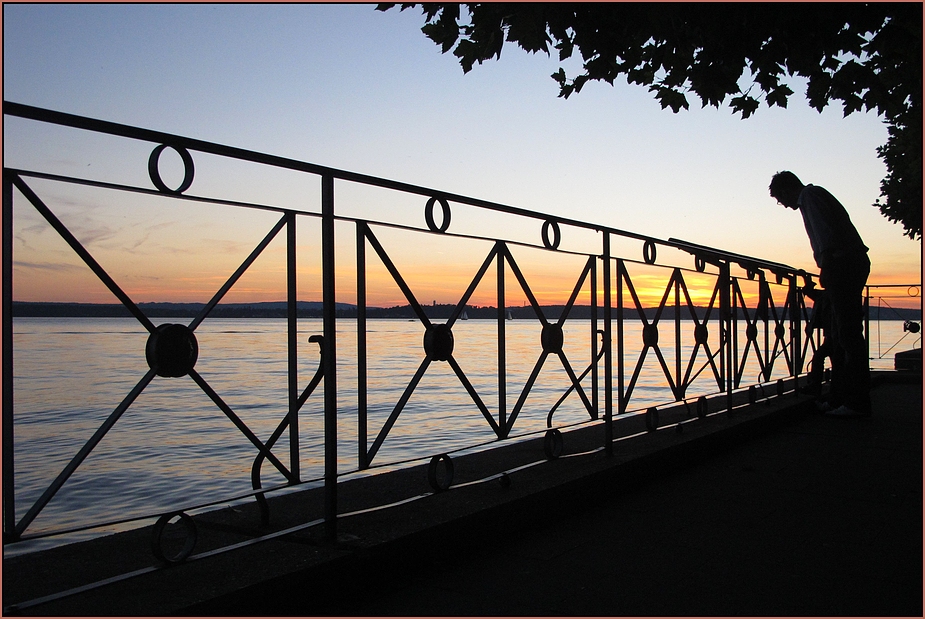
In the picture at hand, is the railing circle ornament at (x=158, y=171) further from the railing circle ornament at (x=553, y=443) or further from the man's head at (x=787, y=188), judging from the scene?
the man's head at (x=787, y=188)

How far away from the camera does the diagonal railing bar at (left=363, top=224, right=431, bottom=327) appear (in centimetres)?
311

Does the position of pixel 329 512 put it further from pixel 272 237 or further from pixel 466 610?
pixel 272 237

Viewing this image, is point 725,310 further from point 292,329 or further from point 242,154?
point 242,154

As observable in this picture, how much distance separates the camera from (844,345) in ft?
21.8

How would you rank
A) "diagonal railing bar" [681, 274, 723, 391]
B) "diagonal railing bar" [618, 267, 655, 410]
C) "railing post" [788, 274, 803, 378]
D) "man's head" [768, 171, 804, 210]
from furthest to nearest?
1. "railing post" [788, 274, 803, 378]
2. "man's head" [768, 171, 804, 210]
3. "diagonal railing bar" [681, 274, 723, 391]
4. "diagonal railing bar" [618, 267, 655, 410]

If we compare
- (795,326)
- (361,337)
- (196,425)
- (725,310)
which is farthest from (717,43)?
(196,425)

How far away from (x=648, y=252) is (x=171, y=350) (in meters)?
3.43

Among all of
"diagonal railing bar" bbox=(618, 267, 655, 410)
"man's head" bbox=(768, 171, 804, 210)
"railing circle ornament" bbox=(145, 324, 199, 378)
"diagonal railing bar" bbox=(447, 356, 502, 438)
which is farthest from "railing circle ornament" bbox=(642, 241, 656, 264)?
"railing circle ornament" bbox=(145, 324, 199, 378)

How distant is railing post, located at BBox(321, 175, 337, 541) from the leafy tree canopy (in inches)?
88.9

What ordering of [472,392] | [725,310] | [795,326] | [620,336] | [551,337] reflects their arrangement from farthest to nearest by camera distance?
[795,326]
[725,310]
[620,336]
[551,337]
[472,392]

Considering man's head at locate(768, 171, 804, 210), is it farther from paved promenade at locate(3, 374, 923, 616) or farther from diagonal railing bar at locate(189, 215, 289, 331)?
diagonal railing bar at locate(189, 215, 289, 331)

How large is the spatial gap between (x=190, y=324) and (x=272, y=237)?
0.52m

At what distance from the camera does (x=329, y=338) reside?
9.08ft

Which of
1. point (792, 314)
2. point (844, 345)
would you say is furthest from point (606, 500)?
point (792, 314)
